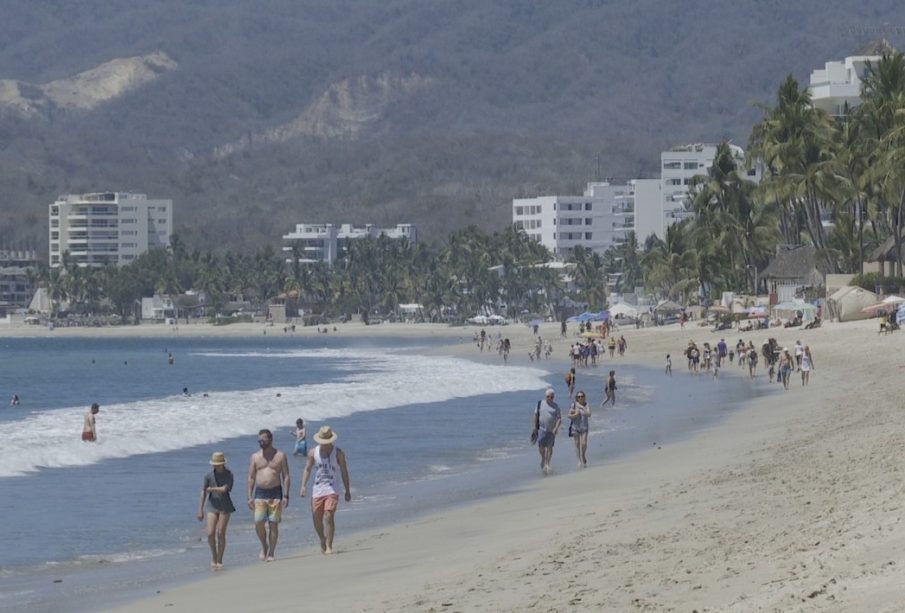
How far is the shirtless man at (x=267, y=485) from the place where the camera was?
16.6m

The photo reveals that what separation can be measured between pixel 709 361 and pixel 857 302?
15.8 metres

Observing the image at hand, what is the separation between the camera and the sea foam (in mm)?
31672

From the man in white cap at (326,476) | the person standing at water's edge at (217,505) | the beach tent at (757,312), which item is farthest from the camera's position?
the beach tent at (757,312)

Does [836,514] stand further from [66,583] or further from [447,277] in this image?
[447,277]

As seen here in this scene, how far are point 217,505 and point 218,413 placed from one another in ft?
87.9

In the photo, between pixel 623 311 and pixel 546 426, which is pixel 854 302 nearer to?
pixel 623 311

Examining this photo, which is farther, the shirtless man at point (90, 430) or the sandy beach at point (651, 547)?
the shirtless man at point (90, 430)

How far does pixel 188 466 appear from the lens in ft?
95.7

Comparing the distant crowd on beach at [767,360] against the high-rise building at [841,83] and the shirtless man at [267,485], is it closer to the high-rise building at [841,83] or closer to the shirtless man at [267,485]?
the shirtless man at [267,485]

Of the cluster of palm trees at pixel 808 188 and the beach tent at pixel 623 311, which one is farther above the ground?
the cluster of palm trees at pixel 808 188

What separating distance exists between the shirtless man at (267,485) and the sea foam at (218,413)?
486 inches

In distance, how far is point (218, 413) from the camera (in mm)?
42938

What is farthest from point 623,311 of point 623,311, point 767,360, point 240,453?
point 240,453

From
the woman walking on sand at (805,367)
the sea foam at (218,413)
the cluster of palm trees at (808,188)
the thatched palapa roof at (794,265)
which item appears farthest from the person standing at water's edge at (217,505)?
the thatched palapa roof at (794,265)
